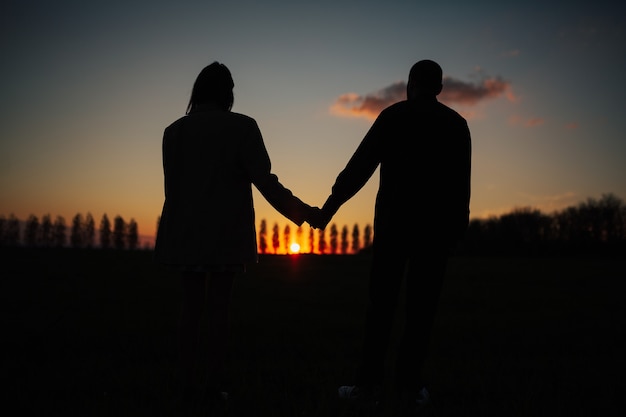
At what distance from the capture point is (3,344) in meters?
6.76

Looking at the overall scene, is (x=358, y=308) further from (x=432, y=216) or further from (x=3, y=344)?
(x=432, y=216)

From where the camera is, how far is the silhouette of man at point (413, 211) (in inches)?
162

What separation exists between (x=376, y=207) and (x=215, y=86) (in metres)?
1.75

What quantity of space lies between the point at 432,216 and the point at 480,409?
171cm

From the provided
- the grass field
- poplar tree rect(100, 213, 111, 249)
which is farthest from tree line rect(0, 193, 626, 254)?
the grass field

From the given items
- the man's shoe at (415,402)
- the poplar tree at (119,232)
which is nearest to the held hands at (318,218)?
the man's shoe at (415,402)

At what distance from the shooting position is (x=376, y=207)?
4277 millimetres

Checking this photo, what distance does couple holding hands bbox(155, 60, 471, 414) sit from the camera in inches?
156

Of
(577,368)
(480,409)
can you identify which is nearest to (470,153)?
(480,409)

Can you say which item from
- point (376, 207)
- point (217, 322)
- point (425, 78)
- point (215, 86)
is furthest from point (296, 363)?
point (425, 78)

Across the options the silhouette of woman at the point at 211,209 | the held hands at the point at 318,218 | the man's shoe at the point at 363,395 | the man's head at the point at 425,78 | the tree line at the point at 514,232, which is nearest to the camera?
the silhouette of woman at the point at 211,209

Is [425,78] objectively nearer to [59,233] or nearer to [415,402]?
[415,402]

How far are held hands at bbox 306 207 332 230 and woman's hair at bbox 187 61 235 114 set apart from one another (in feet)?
4.43

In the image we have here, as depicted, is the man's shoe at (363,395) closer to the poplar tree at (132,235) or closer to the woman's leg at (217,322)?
the woman's leg at (217,322)
